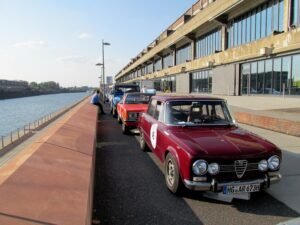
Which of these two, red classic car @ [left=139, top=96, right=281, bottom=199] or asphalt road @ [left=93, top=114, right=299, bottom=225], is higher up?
red classic car @ [left=139, top=96, right=281, bottom=199]

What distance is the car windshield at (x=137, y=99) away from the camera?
14492mm

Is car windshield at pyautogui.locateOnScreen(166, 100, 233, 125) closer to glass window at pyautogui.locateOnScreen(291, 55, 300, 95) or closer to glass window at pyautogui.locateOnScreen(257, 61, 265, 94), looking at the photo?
glass window at pyautogui.locateOnScreen(291, 55, 300, 95)

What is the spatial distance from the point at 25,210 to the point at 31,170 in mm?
1408

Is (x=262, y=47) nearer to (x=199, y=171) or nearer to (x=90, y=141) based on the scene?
(x=90, y=141)

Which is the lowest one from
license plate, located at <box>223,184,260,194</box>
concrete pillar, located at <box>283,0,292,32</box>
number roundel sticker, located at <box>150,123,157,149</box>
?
license plate, located at <box>223,184,260,194</box>

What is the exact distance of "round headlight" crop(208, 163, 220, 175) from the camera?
17.3 feet

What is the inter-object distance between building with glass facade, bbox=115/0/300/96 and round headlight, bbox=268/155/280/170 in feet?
42.9

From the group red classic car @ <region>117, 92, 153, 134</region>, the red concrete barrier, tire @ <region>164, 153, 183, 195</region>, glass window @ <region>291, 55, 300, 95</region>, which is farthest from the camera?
glass window @ <region>291, 55, 300, 95</region>

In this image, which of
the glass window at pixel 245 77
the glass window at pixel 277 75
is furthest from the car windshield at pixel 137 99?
the glass window at pixel 245 77

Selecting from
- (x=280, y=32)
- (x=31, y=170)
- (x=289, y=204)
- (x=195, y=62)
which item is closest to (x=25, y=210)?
(x=31, y=170)

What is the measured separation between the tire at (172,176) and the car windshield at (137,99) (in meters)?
8.35

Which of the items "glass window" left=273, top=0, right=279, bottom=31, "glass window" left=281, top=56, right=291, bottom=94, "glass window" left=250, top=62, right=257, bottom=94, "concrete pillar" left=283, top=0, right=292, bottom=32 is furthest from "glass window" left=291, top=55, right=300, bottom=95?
"glass window" left=250, top=62, right=257, bottom=94

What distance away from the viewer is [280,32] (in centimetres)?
1931

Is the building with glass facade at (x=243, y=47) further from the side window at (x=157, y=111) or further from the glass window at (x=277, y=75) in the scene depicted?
the side window at (x=157, y=111)
